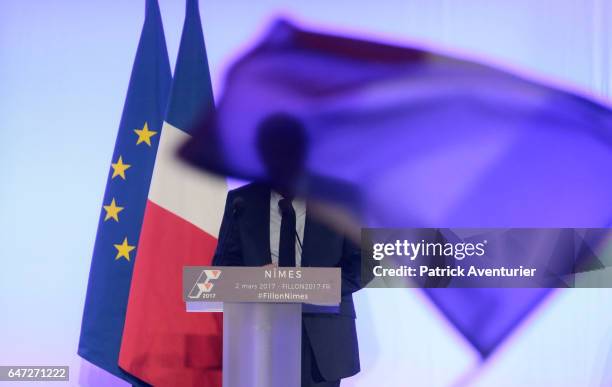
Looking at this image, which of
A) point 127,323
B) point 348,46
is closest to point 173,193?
point 127,323

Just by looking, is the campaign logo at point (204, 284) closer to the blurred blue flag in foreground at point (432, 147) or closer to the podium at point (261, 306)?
the podium at point (261, 306)

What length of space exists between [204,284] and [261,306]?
0.81ft

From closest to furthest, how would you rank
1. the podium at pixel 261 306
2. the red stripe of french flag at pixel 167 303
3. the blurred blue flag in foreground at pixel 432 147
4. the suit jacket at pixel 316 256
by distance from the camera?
the podium at pixel 261 306
the suit jacket at pixel 316 256
the red stripe of french flag at pixel 167 303
the blurred blue flag in foreground at pixel 432 147

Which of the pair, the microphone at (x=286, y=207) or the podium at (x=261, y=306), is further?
the microphone at (x=286, y=207)

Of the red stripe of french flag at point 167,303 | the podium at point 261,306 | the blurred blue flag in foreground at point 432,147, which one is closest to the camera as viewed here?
the podium at point 261,306

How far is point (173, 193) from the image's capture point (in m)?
4.99

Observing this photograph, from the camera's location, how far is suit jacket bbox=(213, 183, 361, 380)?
4527 millimetres

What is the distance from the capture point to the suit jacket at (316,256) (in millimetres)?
4527

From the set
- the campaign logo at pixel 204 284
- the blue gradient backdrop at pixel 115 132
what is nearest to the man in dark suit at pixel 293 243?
the blue gradient backdrop at pixel 115 132

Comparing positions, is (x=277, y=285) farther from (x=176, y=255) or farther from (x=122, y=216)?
(x=122, y=216)

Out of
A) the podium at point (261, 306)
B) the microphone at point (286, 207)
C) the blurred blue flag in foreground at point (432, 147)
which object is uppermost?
the blurred blue flag in foreground at point (432, 147)

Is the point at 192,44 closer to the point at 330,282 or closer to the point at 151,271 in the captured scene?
the point at 151,271

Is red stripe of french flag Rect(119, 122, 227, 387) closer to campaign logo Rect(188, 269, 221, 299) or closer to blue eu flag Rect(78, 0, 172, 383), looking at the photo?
blue eu flag Rect(78, 0, 172, 383)

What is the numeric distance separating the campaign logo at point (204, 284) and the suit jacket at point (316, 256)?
0.85 m
